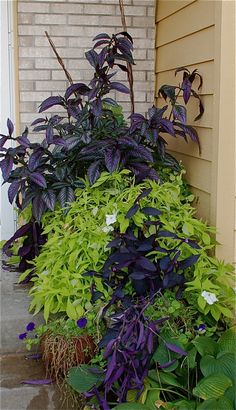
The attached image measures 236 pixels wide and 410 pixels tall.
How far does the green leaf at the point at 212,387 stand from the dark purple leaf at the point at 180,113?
56.0 inches

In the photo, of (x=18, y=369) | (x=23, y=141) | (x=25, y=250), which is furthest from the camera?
(x=25, y=250)

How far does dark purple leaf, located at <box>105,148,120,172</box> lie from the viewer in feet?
9.11

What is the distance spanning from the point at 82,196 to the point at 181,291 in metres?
0.83

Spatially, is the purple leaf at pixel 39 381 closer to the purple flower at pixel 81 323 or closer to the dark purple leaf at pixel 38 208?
the purple flower at pixel 81 323

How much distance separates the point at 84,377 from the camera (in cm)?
216

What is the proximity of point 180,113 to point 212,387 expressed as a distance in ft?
4.93

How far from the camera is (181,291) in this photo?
95.0 inches

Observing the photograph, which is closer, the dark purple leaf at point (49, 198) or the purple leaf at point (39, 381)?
the purple leaf at point (39, 381)

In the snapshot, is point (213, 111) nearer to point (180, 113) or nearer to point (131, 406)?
point (180, 113)

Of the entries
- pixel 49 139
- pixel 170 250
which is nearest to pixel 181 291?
pixel 170 250

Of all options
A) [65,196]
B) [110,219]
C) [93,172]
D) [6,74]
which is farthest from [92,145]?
[6,74]

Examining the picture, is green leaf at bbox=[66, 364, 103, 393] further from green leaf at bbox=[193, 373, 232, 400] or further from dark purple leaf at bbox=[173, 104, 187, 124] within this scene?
dark purple leaf at bbox=[173, 104, 187, 124]

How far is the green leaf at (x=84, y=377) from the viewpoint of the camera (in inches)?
83.7

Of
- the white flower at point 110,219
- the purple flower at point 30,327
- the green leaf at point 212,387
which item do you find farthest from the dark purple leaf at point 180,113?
the green leaf at point 212,387
